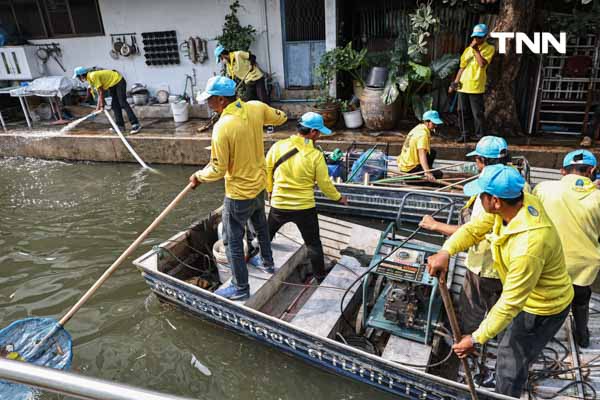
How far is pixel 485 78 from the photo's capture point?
28.0ft

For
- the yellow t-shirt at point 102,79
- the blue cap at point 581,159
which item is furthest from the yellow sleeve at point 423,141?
the yellow t-shirt at point 102,79

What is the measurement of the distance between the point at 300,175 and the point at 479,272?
206cm

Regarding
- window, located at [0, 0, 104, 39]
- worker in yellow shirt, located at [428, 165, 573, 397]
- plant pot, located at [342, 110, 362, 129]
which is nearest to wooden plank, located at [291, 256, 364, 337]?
worker in yellow shirt, located at [428, 165, 573, 397]

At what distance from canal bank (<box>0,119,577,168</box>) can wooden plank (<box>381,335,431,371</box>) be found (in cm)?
560

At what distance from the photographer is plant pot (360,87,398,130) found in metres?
9.77

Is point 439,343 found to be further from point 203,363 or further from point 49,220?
point 49,220

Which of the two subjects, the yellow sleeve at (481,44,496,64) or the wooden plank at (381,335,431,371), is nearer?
the wooden plank at (381,335,431,371)

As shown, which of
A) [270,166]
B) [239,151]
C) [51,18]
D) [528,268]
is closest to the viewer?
[528,268]

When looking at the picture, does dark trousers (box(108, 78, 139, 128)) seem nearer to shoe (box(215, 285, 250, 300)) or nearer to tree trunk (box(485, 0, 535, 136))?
shoe (box(215, 285, 250, 300))

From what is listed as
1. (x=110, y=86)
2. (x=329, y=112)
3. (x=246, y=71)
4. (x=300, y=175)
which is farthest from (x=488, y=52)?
(x=110, y=86)

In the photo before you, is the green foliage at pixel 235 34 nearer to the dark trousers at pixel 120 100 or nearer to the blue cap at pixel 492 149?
the dark trousers at pixel 120 100

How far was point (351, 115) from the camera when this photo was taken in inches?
405

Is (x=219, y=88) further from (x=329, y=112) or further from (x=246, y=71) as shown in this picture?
(x=246, y=71)

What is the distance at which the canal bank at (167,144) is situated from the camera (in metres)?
8.66
